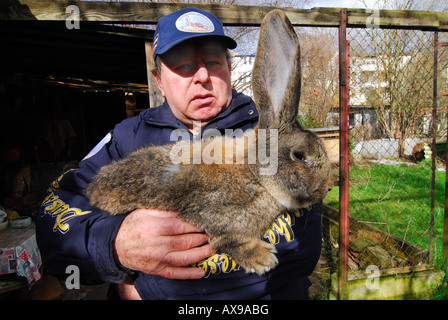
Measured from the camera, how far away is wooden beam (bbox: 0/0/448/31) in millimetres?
2809

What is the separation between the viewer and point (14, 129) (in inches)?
296

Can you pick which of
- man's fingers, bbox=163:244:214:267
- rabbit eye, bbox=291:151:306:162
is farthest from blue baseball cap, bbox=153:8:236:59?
man's fingers, bbox=163:244:214:267

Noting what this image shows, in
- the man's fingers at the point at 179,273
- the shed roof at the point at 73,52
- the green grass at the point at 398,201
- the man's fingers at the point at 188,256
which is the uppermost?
the shed roof at the point at 73,52

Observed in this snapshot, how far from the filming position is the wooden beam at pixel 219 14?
2809 millimetres

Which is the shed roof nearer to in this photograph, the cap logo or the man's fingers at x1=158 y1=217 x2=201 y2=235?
the cap logo

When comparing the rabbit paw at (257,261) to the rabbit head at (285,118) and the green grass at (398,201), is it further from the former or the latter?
the green grass at (398,201)

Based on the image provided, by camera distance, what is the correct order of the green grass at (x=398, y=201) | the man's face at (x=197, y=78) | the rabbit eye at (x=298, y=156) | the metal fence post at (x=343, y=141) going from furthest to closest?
the green grass at (x=398, y=201) → the metal fence post at (x=343, y=141) → the man's face at (x=197, y=78) → the rabbit eye at (x=298, y=156)

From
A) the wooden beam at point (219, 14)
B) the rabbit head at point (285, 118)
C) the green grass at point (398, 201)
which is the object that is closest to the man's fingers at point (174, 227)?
the rabbit head at point (285, 118)

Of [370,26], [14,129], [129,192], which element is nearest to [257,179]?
[129,192]

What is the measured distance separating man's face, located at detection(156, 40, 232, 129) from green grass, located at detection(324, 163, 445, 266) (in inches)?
169

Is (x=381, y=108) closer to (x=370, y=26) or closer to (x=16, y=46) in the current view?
(x=370, y=26)

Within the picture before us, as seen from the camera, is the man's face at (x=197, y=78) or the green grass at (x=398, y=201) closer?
the man's face at (x=197, y=78)

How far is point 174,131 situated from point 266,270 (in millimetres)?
1226

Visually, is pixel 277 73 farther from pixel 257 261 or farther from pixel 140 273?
pixel 140 273
